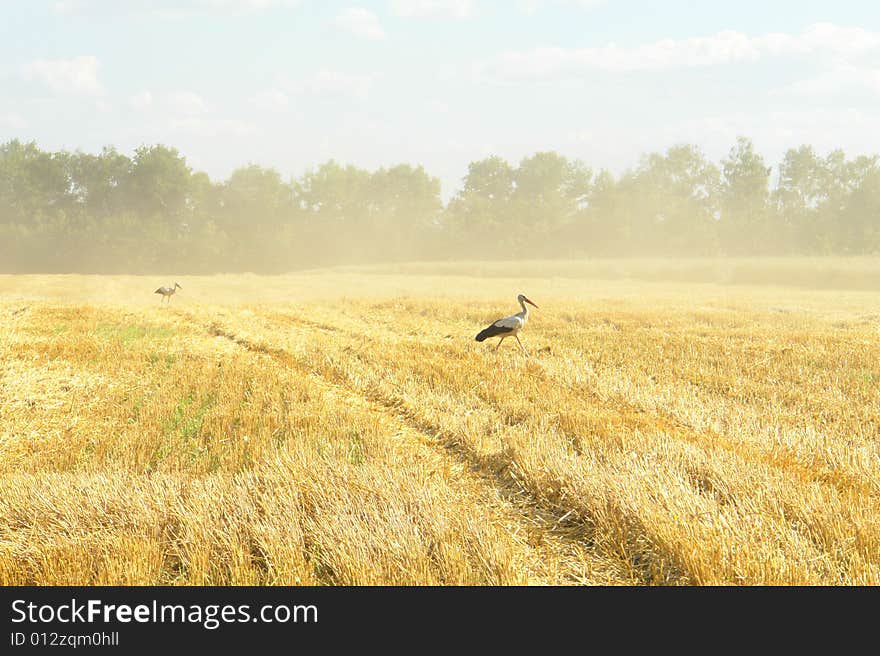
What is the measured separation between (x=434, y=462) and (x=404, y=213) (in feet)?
334

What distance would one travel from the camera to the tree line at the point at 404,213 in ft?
256

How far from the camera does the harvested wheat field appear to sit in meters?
4.33

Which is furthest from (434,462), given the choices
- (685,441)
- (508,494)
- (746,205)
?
(746,205)

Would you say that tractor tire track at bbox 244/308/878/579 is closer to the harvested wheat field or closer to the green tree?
the harvested wheat field

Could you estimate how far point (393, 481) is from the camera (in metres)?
5.53

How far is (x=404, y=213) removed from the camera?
106000 millimetres

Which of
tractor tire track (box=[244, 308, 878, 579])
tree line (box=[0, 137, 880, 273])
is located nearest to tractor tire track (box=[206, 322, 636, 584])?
tractor tire track (box=[244, 308, 878, 579])

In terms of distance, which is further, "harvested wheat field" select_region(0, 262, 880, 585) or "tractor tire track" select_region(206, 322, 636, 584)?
"tractor tire track" select_region(206, 322, 636, 584)

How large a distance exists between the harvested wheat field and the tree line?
2922 inches

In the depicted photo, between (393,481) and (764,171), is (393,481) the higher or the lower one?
the lower one

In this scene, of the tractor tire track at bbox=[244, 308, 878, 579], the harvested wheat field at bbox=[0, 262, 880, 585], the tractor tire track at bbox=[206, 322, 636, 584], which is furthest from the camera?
the tractor tire track at bbox=[244, 308, 878, 579]

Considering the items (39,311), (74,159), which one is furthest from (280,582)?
(74,159)

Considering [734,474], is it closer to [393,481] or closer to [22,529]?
[393,481]
